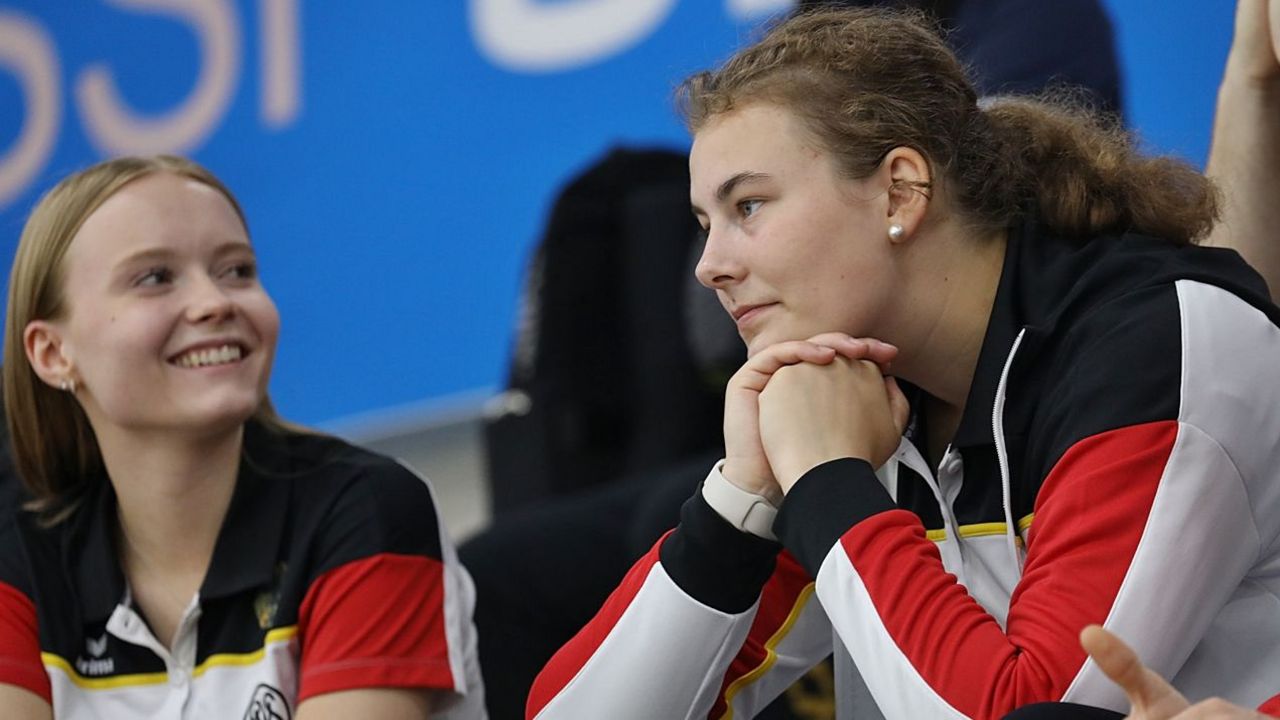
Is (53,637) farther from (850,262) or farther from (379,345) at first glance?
(379,345)

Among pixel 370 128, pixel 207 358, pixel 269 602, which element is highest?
pixel 370 128

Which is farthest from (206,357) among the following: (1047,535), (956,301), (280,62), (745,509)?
(280,62)

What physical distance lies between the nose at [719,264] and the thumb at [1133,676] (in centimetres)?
45

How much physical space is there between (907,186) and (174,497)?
2.83ft

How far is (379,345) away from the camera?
127 inches

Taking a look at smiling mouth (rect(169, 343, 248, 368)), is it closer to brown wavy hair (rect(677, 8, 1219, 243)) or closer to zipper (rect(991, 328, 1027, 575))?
brown wavy hair (rect(677, 8, 1219, 243))

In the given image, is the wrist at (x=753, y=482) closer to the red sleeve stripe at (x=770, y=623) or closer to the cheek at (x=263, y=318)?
the red sleeve stripe at (x=770, y=623)

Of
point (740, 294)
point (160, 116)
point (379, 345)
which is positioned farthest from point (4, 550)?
point (160, 116)

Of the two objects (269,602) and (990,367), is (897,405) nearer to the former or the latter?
(990,367)

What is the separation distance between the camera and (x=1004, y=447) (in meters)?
1.24

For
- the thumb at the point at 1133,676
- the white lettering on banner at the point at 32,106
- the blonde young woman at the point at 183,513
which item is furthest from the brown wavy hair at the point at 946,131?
the white lettering on banner at the point at 32,106

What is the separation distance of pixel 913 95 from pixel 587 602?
94 centimetres

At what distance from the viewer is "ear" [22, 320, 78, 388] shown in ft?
5.81

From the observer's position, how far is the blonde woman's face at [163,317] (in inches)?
67.1
